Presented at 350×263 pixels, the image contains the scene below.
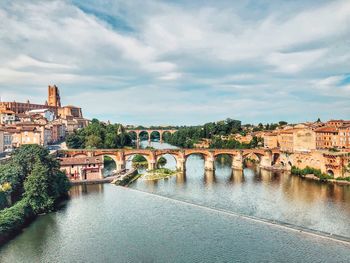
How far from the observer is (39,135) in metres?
55.6

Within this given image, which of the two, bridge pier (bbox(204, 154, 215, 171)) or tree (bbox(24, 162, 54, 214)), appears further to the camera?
bridge pier (bbox(204, 154, 215, 171))

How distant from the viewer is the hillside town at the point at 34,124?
52.8 m

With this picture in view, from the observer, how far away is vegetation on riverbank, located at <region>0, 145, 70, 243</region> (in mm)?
23266

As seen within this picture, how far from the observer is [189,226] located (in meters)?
24.2

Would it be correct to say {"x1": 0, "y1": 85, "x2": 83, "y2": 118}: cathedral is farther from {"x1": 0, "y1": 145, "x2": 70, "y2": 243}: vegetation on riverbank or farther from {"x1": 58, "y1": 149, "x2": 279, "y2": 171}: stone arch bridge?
{"x1": 0, "y1": 145, "x2": 70, "y2": 243}: vegetation on riverbank

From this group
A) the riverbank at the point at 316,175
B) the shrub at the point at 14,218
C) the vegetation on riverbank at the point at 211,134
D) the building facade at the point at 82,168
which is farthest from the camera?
the vegetation on riverbank at the point at 211,134

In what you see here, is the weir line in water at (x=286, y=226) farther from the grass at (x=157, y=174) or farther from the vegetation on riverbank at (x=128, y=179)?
the grass at (x=157, y=174)

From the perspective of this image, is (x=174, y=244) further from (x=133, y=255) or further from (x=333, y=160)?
(x=333, y=160)

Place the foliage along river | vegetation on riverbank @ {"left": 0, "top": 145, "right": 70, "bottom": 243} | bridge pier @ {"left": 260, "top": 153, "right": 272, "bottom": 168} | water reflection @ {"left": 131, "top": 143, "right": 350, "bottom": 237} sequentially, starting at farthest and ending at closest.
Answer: bridge pier @ {"left": 260, "top": 153, "right": 272, "bottom": 168} → water reflection @ {"left": 131, "top": 143, "right": 350, "bottom": 237} → vegetation on riverbank @ {"left": 0, "top": 145, "right": 70, "bottom": 243} → the foliage along river

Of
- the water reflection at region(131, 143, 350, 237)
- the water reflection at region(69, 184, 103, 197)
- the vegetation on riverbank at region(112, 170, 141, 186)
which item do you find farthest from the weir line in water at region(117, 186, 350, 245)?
the vegetation on riverbank at region(112, 170, 141, 186)

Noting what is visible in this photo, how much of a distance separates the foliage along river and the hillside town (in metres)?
21.0

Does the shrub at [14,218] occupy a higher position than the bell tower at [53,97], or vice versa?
the bell tower at [53,97]

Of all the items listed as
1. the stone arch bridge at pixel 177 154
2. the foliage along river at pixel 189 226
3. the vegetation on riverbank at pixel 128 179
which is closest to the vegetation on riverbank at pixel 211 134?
the stone arch bridge at pixel 177 154

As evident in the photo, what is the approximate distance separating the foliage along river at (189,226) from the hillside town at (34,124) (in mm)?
20979
